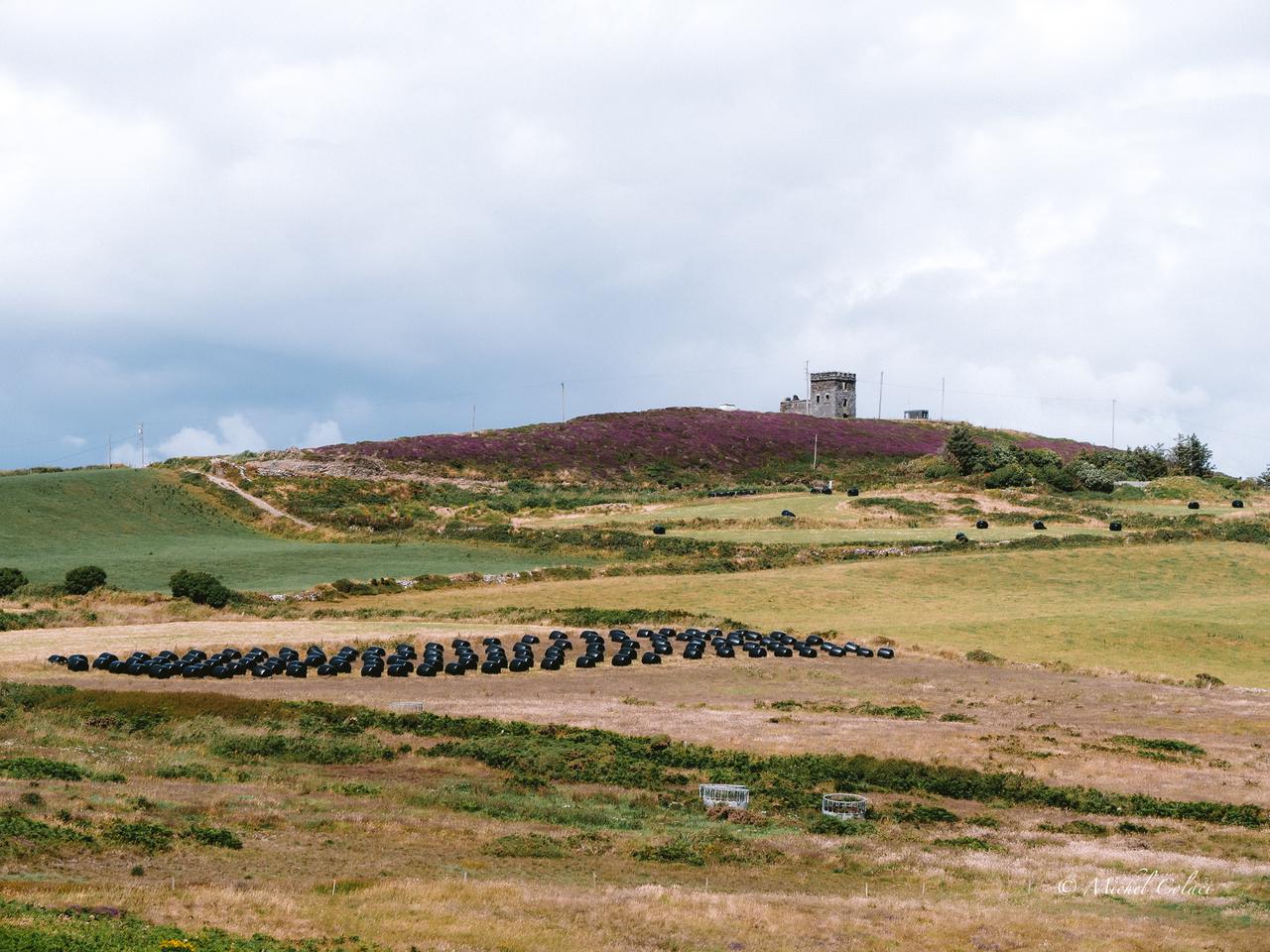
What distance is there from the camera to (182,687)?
59.8 m

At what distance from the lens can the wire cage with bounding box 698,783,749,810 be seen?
127ft

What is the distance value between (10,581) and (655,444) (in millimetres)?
94581

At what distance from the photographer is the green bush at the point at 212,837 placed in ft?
102

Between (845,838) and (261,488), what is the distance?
112m

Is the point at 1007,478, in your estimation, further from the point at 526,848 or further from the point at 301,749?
the point at 526,848

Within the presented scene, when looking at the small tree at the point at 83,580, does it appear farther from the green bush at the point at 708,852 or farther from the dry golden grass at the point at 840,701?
the green bush at the point at 708,852

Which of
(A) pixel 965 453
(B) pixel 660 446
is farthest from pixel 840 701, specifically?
(B) pixel 660 446

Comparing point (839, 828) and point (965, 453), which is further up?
point (965, 453)

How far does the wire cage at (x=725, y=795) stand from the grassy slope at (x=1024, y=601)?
3737cm

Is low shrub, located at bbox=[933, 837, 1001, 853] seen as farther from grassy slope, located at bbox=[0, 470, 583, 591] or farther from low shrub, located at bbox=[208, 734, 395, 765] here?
grassy slope, located at bbox=[0, 470, 583, 591]

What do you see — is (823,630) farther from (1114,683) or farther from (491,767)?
(491,767)

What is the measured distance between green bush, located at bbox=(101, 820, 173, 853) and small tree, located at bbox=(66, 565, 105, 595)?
62.8 meters

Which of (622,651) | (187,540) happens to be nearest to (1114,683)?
(622,651)

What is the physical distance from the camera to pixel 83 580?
3531 inches
